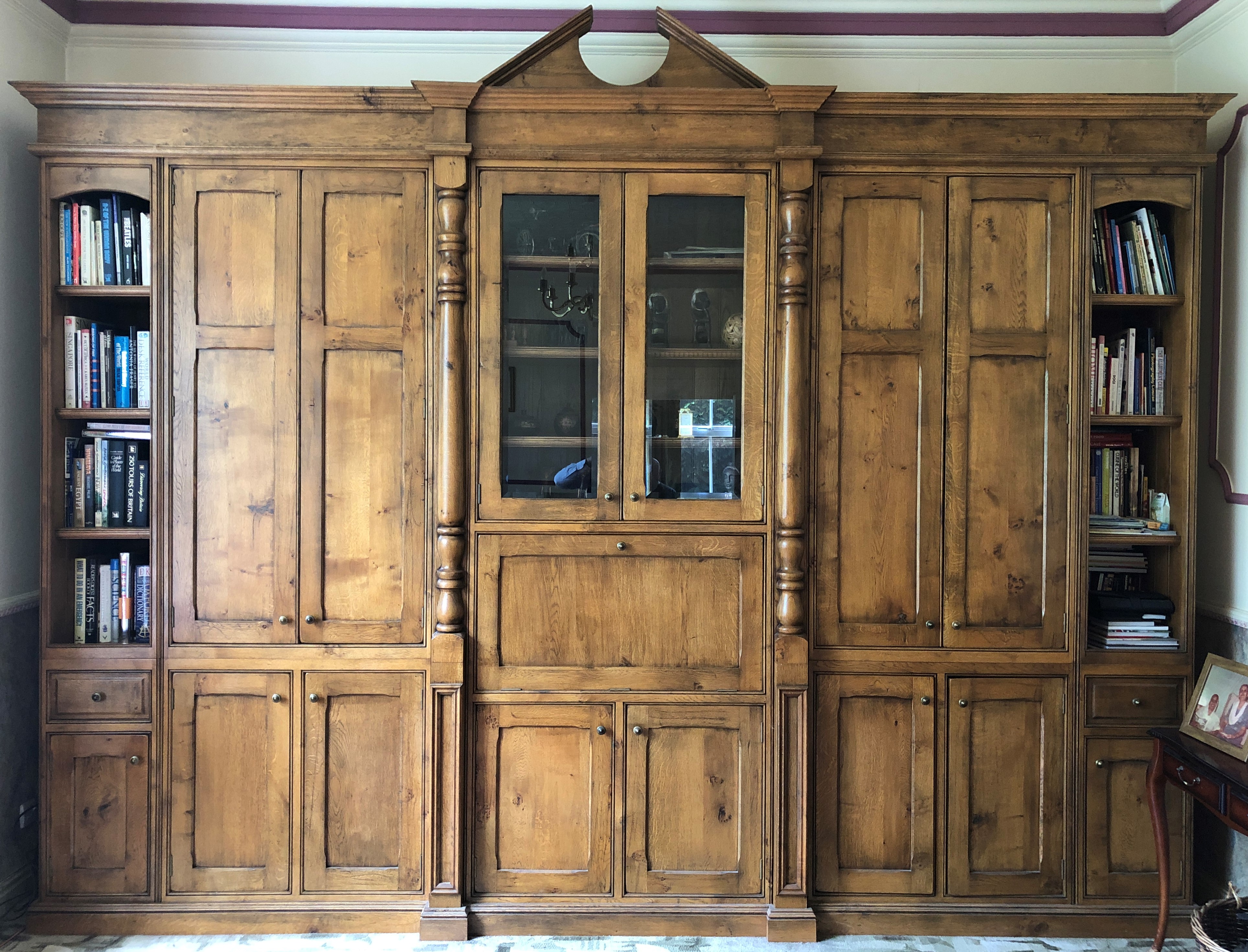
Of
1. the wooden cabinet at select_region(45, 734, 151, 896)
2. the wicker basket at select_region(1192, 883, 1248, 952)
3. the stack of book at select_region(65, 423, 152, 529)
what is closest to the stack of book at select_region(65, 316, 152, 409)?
the stack of book at select_region(65, 423, 152, 529)

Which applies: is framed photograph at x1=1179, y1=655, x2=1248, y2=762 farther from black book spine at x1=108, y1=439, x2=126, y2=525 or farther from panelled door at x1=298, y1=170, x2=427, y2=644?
black book spine at x1=108, y1=439, x2=126, y2=525

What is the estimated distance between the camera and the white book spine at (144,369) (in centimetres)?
269

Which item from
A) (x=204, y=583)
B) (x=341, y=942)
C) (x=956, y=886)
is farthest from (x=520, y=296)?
(x=956, y=886)

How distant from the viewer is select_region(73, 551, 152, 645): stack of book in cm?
269

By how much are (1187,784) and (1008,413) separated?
121 centimetres

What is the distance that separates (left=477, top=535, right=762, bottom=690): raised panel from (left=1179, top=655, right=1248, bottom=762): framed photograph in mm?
1317

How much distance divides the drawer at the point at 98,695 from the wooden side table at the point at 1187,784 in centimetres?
316

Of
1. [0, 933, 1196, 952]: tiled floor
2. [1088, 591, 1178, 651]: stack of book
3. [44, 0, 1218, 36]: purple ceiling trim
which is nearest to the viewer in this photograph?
[0, 933, 1196, 952]: tiled floor

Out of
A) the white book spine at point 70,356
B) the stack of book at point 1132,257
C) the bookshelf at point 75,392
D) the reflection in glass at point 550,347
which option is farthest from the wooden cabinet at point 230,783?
the stack of book at point 1132,257

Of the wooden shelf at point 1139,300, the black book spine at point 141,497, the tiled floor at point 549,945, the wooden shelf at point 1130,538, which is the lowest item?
the tiled floor at point 549,945

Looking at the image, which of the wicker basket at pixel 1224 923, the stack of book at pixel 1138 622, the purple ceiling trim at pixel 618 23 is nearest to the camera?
the wicker basket at pixel 1224 923

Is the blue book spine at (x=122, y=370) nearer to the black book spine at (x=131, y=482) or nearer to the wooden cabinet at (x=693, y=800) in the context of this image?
the black book spine at (x=131, y=482)

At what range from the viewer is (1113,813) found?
2684mm

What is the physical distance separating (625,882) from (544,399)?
1602mm
